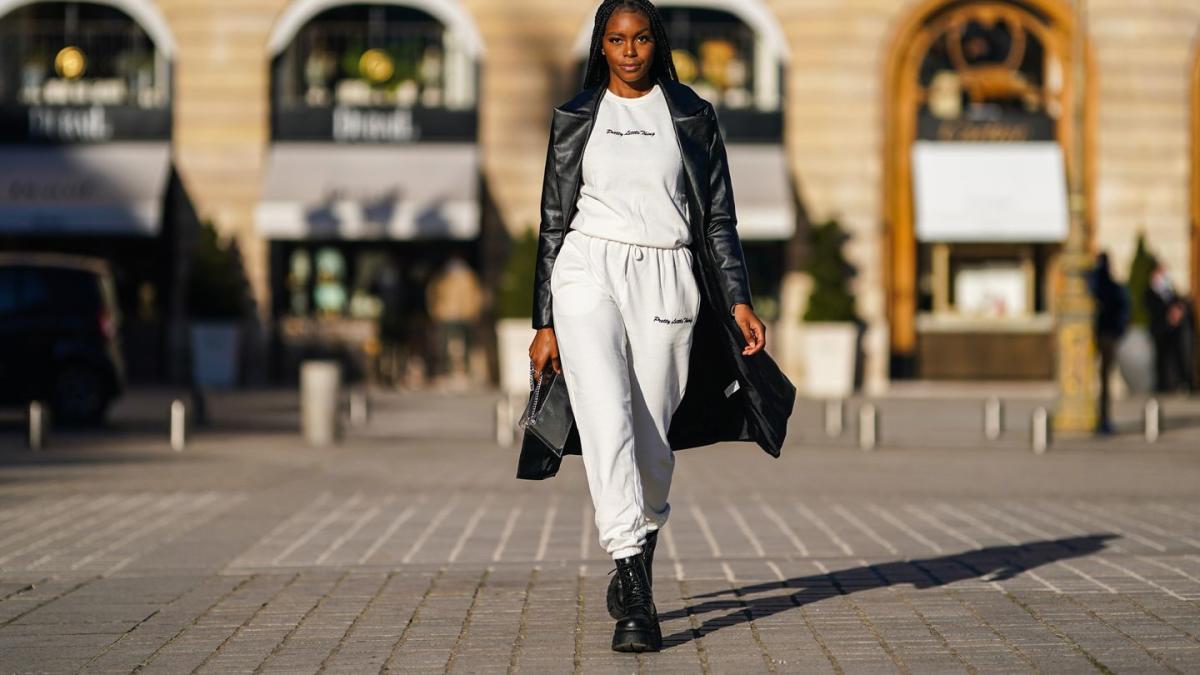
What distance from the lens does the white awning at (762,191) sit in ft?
84.4

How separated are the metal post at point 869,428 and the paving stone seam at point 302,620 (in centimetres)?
892

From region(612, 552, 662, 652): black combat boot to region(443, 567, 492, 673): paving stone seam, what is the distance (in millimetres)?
480

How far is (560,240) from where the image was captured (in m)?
5.99

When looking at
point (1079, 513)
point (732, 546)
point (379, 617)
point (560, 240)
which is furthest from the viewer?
point (1079, 513)

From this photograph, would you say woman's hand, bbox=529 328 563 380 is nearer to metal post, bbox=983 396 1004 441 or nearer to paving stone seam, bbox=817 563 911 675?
paving stone seam, bbox=817 563 911 675

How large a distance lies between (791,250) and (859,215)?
1.08 m

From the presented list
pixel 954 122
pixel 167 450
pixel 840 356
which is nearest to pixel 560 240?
pixel 167 450

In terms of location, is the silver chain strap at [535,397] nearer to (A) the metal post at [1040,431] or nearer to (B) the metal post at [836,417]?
(A) the metal post at [1040,431]

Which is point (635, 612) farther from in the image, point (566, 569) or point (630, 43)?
point (566, 569)

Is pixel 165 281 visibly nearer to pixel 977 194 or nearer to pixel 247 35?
pixel 247 35

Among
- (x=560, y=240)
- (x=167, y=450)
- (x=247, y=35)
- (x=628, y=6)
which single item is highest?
(x=247, y=35)

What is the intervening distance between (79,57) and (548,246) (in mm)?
22854

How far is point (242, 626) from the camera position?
6289 millimetres

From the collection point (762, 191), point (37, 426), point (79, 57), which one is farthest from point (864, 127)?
point (37, 426)
